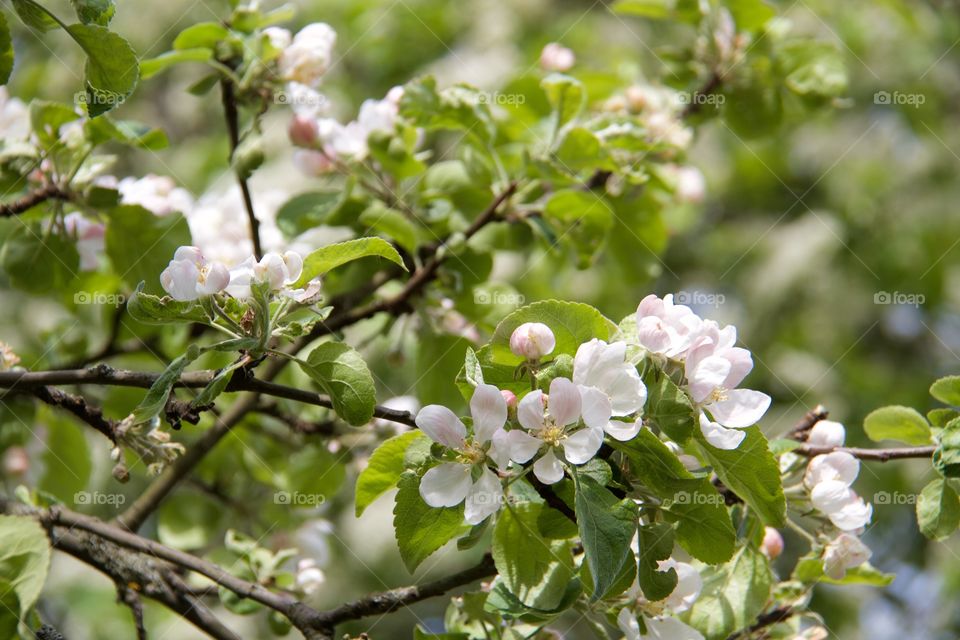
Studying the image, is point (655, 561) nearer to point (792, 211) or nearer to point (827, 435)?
point (827, 435)

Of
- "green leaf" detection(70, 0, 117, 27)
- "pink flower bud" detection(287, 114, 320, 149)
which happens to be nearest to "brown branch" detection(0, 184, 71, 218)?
"pink flower bud" detection(287, 114, 320, 149)

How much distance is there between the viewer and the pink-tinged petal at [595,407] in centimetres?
92

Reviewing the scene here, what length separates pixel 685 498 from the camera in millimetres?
1004

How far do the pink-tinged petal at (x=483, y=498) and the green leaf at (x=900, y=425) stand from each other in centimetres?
A: 50

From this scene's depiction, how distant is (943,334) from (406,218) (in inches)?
150

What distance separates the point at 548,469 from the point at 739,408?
21cm

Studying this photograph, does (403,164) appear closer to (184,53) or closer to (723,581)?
(184,53)

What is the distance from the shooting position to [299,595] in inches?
56.6

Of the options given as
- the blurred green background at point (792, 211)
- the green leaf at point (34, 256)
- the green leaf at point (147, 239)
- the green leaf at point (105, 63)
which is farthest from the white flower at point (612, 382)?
the blurred green background at point (792, 211)

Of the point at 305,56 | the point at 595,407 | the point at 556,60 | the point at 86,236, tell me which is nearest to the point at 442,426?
the point at 595,407

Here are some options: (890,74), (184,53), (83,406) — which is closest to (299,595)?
(83,406)

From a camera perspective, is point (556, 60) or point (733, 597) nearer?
point (733, 597)

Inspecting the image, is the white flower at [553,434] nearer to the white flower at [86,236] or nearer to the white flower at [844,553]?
the white flower at [844,553]

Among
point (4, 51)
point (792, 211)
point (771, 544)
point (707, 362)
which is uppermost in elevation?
point (4, 51)
